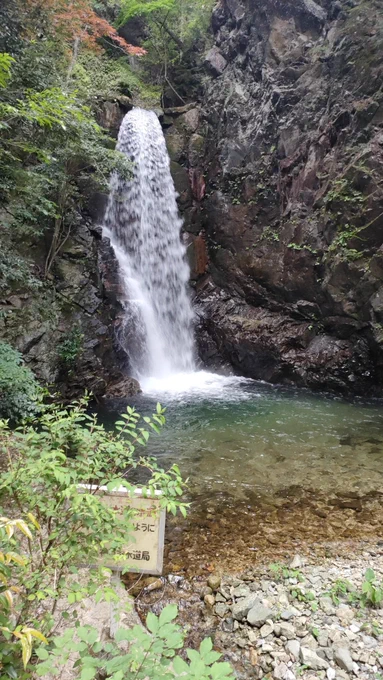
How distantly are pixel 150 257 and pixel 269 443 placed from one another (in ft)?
30.7

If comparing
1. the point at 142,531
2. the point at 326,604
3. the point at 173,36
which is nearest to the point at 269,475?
the point at 326,604

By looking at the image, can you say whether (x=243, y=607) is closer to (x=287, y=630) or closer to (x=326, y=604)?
(x=287, y=630)

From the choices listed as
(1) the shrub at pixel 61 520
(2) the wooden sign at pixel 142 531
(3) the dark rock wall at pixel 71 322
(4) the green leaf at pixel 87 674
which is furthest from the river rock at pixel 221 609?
(3) the dark rock wall at pixel 71 322

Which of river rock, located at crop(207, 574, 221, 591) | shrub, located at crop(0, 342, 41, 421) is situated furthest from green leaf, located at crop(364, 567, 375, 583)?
shrub, located at crop(0, 342, 41, 421)

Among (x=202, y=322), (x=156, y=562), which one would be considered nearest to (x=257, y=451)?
(x=156, y=562)

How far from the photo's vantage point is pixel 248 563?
357cm

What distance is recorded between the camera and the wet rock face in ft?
33.1

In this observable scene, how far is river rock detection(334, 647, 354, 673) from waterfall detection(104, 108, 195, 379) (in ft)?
32.3

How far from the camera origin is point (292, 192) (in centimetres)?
1206

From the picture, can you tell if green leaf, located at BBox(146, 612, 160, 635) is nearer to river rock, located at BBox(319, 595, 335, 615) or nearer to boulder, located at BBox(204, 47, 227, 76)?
river rock, located at BBox(319, 595, 335, 615)

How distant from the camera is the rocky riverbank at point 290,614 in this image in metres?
2.43

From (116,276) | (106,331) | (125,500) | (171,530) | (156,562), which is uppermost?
(116,276)

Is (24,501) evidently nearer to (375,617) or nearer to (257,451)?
(375,617)

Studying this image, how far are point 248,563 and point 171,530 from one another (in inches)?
37.6
